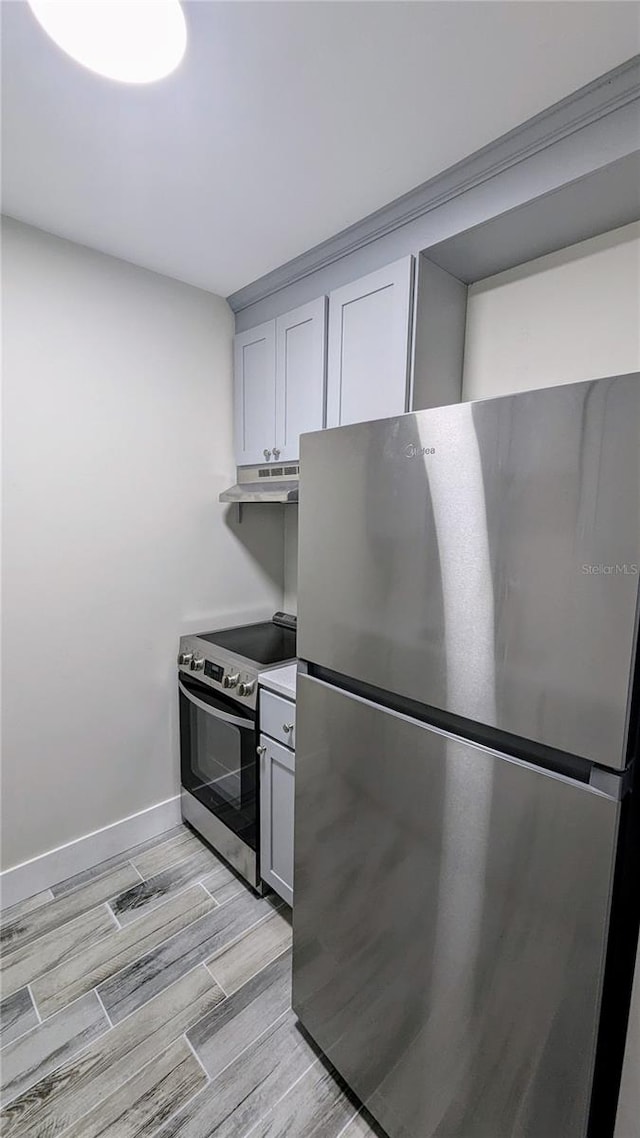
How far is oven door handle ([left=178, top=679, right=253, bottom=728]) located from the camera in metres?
1.79

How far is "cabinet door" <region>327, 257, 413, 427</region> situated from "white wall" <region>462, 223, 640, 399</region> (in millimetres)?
332

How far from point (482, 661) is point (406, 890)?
1.85 feet

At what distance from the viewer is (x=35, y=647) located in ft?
5.90

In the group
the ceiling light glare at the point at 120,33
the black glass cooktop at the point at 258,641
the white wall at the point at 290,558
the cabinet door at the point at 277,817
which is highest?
the ceiling light glare at the point at 120,33

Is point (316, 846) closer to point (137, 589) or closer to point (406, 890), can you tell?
point (406, 890)

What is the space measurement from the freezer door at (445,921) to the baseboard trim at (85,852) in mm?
1146

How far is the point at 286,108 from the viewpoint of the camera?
1137 mm

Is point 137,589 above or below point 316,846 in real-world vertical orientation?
above

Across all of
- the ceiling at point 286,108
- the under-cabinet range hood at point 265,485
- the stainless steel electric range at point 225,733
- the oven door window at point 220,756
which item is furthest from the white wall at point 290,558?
the ceiling at point 286,108

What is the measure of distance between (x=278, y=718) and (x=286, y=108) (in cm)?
174

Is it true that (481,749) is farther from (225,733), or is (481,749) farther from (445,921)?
(225,733)

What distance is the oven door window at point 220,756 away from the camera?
1804 millimetres

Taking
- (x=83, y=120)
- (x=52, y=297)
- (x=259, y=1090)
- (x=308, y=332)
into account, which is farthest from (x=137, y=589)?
(x=259, y=1090)

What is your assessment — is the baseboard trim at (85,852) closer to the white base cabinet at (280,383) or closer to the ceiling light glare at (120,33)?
the white base cabinet at (280,383)
